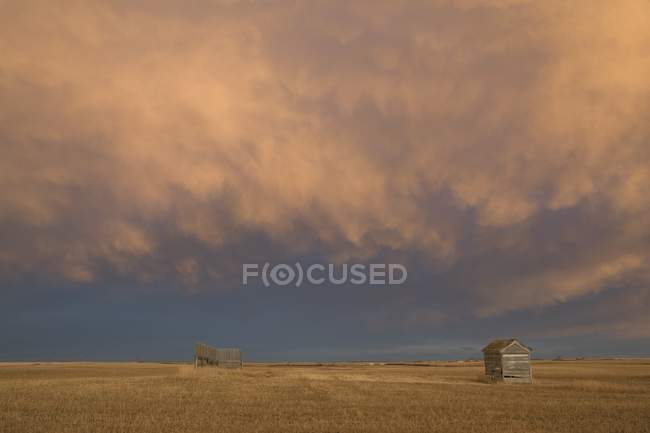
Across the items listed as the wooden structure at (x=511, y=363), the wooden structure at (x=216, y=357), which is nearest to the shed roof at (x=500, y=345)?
the wooden structure at (x=511, y=363)

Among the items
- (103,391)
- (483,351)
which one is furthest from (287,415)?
(483,351)

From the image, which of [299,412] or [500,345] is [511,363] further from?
[299,412]

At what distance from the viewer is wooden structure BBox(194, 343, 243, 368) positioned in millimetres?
73750

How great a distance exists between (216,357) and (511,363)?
43.3 m

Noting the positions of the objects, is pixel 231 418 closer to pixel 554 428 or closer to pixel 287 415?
pixel 287 415

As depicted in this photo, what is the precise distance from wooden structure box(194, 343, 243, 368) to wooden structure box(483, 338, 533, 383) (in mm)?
37401

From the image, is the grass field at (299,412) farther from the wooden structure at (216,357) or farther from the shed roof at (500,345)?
the wooden structure at (216,357)

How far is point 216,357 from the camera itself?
81688 millimetres

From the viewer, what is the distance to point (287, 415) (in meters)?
23.7

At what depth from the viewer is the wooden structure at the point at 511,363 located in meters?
56.4

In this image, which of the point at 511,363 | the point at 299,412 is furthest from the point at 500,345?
the point at 299,412

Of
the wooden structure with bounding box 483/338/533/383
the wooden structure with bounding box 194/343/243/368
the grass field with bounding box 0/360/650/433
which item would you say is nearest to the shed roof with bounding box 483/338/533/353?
the wooden structure with bounding box 483/338/533/383

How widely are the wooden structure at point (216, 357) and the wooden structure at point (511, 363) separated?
37.4 metres

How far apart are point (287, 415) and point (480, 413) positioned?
8904mm
